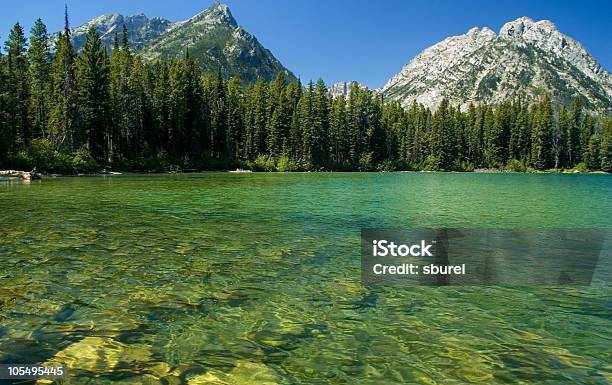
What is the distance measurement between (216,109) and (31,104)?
4543cm

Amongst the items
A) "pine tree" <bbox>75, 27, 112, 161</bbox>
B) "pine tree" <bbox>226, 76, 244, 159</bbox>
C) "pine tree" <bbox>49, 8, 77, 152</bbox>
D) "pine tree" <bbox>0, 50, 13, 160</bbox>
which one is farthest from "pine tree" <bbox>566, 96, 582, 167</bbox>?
"pine tree" <bbox>0, 50, 13, 160</bbox>

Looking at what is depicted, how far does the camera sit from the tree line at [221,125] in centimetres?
7288

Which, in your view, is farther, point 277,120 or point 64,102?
point 277,120

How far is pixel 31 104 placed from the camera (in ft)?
247

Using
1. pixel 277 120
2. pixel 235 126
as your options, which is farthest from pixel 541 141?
pixel 235 126

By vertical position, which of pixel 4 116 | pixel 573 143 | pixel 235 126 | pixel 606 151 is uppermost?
pixel 235 126

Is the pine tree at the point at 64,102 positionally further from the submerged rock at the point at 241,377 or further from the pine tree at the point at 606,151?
the pine tree at the point at 606,151

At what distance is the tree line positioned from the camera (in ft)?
239

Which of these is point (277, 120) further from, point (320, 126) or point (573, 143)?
point (573, 143)

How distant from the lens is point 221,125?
369 feet

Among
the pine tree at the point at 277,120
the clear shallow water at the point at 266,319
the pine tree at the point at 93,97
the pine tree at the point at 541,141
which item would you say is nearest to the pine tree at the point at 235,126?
the pine tree at the point at 277,120

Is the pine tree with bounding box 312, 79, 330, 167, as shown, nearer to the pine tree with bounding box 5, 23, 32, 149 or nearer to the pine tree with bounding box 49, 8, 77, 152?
the pine tree with bounding box 49, 8, 77, 152

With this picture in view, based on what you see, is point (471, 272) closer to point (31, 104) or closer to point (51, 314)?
point (51, 314)

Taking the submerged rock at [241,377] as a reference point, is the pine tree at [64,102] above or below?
above
